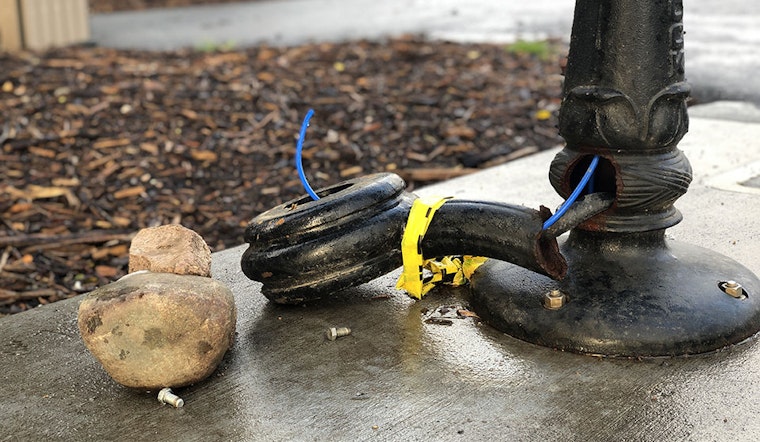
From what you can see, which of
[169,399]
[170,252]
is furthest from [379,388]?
[170,252]

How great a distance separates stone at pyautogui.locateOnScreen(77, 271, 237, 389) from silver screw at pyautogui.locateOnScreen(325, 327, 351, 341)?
0.37 metres

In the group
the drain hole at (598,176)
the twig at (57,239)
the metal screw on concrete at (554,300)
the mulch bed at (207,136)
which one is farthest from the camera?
the mulch bed at (207,136)

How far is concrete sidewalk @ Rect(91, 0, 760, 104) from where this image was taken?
26.6ft

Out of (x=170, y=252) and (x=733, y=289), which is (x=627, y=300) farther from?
(x=170, y=252)

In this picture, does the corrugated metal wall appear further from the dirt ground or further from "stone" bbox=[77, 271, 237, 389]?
"stone" bbox=[77, 271, 237, 389]

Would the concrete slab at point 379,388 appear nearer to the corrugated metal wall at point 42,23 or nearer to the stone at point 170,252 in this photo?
the stone at point 170,252

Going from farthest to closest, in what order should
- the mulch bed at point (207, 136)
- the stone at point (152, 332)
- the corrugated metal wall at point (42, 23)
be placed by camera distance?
the corrugated metal wall at point (42, 23) < the mulch bed at point (207, 136) < the stone at point (152, 332)

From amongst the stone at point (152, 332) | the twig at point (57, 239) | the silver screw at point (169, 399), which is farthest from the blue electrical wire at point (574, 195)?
the twig at point (57, 239)

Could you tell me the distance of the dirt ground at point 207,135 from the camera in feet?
15.0

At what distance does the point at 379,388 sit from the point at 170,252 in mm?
738

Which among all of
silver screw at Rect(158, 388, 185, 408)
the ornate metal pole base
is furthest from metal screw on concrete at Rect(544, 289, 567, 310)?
silver screw at Rect(158, 388, 185, 408)

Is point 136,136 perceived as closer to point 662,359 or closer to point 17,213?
point 17,213

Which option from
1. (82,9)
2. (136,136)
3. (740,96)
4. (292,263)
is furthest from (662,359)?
(82,9)

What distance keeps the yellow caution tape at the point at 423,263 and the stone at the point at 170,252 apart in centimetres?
61
